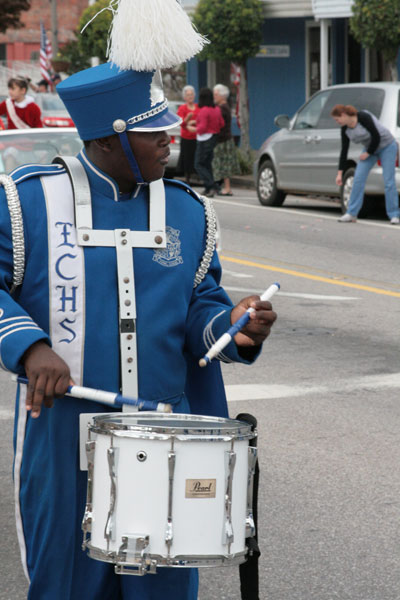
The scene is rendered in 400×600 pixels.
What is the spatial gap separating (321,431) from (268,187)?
41.6 feet

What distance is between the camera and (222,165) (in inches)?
806

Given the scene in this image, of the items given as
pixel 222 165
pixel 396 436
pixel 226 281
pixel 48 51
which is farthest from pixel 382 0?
pixel 48 51

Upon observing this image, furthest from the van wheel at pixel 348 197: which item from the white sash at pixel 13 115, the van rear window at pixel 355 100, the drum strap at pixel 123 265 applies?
the drum strap at pixel 123 265

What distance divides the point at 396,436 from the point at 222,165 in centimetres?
1461

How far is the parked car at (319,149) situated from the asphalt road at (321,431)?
12.2 feet

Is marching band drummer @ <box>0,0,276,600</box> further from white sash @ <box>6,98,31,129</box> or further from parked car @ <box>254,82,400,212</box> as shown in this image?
white sash @ <box>6,98,31,129</box>

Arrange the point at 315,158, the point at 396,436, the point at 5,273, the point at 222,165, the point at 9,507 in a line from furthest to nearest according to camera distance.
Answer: the point at 222,165 → the point at 315,158 → the point at 396,436 → the point at 9,507 → the point at 5,273

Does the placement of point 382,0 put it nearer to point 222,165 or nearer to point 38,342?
point 222,165

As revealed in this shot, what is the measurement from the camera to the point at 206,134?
2022 centimetres

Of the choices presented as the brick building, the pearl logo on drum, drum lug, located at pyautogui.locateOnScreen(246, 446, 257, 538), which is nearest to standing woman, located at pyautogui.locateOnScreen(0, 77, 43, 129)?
drum lug, located at pyautogui.locateOnScreen(246, 446, 257, 538)

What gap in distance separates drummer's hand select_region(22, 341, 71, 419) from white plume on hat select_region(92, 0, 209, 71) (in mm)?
749

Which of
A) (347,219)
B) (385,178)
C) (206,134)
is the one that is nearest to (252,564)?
(385,178)

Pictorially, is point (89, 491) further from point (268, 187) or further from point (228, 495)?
point (268, 187)

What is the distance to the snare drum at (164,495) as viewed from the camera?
8.81 feet
